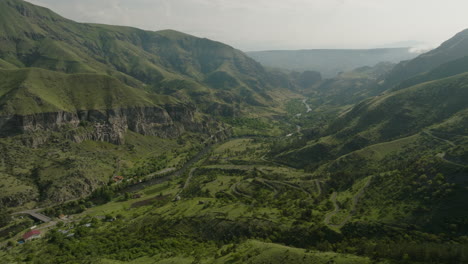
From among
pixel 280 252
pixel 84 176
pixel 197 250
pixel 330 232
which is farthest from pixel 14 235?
pixel 330 232

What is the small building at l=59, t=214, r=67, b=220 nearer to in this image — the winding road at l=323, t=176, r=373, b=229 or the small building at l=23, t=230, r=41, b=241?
the small building at l=23, t=230, r=41, b=241

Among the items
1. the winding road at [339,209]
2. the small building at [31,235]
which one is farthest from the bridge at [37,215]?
the winding road at [339,209]

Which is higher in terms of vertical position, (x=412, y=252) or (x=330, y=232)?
(x=412, y=252)

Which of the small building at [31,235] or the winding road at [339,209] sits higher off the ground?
the winding road at [339,209]

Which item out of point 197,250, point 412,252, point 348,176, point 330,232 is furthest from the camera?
point 348,176

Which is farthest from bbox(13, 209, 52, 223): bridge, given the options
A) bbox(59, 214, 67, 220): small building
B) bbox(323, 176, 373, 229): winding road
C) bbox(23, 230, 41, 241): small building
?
bbox(323, 176, 373, 229): winding road

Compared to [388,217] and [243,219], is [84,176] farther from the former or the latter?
[388,217]

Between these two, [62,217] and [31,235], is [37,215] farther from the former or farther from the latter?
[31,235]

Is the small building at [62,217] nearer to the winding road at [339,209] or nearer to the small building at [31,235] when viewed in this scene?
the small building at [31,235]
